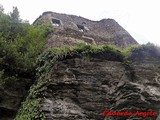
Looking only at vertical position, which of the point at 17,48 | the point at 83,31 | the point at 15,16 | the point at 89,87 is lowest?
the point at 89,87

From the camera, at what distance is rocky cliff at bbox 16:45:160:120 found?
11383 mm

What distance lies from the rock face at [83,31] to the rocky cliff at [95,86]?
391 centimetres

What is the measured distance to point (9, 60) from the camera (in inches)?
576

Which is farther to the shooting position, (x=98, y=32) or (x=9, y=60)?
(x=98, y=32)

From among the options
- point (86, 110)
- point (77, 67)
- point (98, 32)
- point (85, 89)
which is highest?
point (98, 32)

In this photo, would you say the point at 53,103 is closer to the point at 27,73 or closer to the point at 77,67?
the point at 77,67

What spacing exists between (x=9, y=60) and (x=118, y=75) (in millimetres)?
5039

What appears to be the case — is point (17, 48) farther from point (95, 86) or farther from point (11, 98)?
point (95, 86)

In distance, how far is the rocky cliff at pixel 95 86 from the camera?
11.4 meters

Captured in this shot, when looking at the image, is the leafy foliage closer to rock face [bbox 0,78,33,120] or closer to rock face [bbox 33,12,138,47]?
rock face [bbox 0,78,33,120]

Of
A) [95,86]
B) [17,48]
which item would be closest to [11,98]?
[17,48]

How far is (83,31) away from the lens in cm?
2347

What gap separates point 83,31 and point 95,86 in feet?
37.8

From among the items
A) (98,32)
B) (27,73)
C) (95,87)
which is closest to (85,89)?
(95,87)
